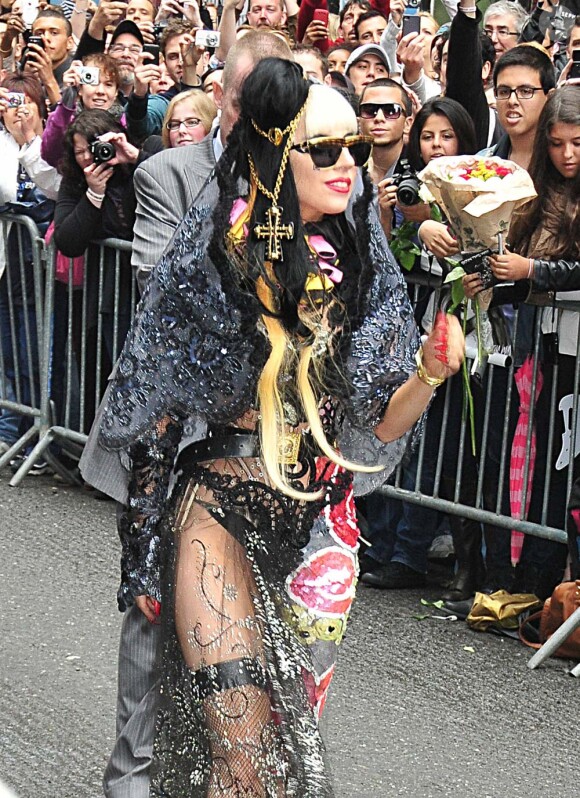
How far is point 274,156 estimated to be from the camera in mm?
3199

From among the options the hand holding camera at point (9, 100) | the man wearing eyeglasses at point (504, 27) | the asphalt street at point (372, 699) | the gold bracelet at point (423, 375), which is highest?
the man wearing eyeglasses at point (504, 27)

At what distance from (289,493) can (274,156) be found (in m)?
0.75

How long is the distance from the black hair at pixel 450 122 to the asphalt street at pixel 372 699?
2.00m

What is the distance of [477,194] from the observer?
338 cm

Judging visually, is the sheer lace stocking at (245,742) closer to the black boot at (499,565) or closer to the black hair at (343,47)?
the black boot at (499,565)

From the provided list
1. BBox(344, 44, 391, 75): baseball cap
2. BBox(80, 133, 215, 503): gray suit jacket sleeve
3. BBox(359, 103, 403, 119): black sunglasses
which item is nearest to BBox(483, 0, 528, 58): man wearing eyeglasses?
BBox(344, 44, 391, 75): baseball cap

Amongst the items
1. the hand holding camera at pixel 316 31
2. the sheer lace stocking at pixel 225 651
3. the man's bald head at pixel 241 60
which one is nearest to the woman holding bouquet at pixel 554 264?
the man's bald head at pixel 241 60

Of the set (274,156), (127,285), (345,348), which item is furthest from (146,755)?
(127,285)

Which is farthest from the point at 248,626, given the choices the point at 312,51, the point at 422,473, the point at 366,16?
the point at 366,16

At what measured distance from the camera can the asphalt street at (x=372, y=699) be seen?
4.53 metres

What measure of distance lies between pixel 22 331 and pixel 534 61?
11.3 feet

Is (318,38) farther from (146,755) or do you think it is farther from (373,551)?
(146,755)

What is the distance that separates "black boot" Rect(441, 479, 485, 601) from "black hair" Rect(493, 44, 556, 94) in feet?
6.15

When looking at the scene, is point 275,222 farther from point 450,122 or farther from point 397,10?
point 397,10
